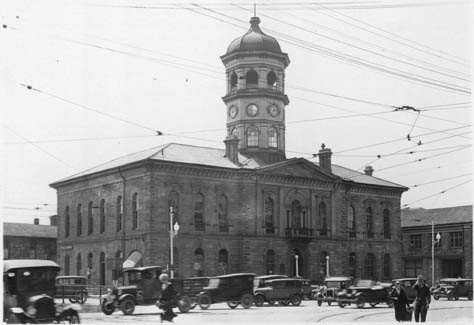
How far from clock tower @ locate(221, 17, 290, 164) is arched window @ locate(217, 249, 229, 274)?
25.0 feet

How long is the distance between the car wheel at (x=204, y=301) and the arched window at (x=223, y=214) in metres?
18.7

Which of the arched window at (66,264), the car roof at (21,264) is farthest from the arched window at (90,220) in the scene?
the car roof at (21,264)

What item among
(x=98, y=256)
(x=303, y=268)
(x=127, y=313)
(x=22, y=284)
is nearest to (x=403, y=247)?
(x=303, y=268)

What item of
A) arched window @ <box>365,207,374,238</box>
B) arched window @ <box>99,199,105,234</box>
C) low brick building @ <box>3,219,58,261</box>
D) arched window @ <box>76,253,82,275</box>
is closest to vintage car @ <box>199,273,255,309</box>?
arched window @ <box>99,199,105,234</box>

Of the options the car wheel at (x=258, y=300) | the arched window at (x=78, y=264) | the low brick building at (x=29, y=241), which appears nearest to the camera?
the car wheel at (x=258, y=300)

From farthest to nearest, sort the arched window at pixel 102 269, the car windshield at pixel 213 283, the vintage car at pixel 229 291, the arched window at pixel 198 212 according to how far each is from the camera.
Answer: the arched window at pixel 102 269 → the arched window at pixel 198 212 → the car windshield at pixel 213 283 → the vintage car at pixel 229 291

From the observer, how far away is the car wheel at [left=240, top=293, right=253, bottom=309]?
104 ft

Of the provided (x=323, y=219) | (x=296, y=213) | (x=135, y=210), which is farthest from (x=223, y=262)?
(x=323, y=219)

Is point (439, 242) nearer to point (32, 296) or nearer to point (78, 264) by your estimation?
point (78, 264)

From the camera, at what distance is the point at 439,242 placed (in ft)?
218

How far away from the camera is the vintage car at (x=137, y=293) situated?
2794cm

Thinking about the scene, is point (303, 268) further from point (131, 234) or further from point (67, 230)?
point (67, 230)

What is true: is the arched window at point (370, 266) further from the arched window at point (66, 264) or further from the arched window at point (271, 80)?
the arched window at point (66, 264)

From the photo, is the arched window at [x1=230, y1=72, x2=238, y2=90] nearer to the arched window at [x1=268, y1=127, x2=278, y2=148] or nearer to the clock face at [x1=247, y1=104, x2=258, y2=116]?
the clock face at [x1=247, y1=104, x2=258, y2=116]
